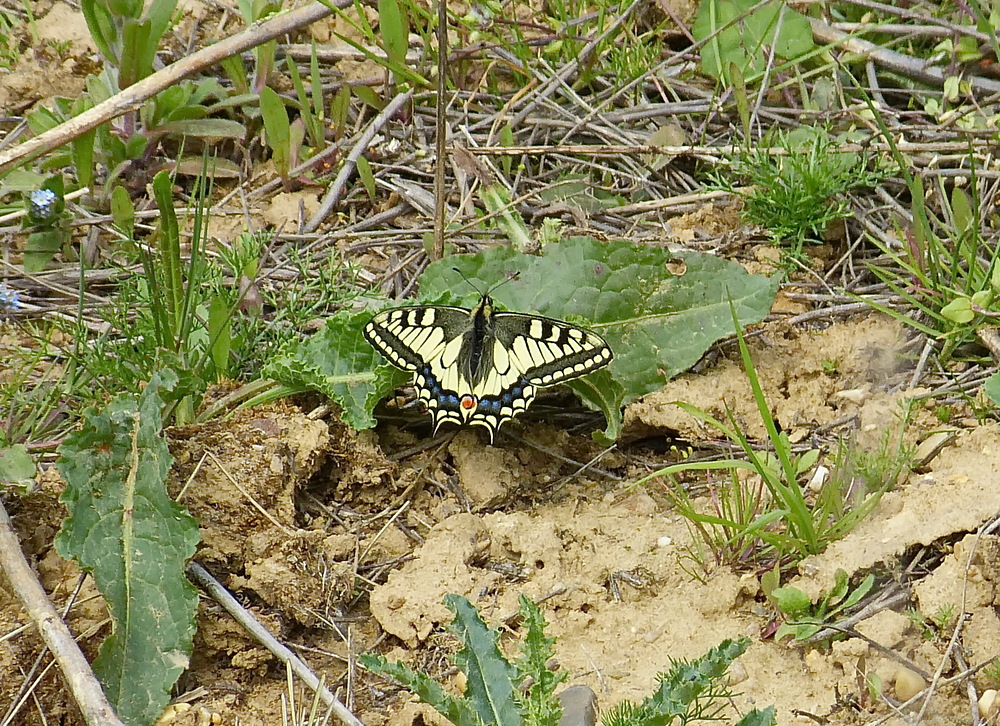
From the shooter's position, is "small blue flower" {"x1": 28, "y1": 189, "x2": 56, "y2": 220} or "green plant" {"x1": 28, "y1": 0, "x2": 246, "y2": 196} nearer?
"small blue flower" {"x1": 28, "y1": 189, "x2": 56, "y2": 220}

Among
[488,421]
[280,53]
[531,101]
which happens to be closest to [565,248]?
[488,421]

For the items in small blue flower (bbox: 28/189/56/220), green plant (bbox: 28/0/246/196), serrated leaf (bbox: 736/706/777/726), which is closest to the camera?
serrated leaf (bbox: 736/706/777/726)

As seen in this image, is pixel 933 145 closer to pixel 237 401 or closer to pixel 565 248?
pixel 565 248

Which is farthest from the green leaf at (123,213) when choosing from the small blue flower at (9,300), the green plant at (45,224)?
the small blue flower at (9,300)

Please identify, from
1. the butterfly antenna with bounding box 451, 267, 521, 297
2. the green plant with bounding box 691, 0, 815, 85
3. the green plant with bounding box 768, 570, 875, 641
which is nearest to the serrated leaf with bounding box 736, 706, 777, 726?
the green plant with bounding box 768, 570, 875, 641

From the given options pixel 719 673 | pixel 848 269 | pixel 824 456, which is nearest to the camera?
pixel 719 673

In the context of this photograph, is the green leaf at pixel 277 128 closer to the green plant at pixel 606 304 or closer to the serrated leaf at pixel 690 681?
the green plant at pixel 606 304

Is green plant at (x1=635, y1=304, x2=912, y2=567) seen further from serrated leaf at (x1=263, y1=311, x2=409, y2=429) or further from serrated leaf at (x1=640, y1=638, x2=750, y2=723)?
serrated leaf at (x1=263, y1=311, x2=409, y2=429)
